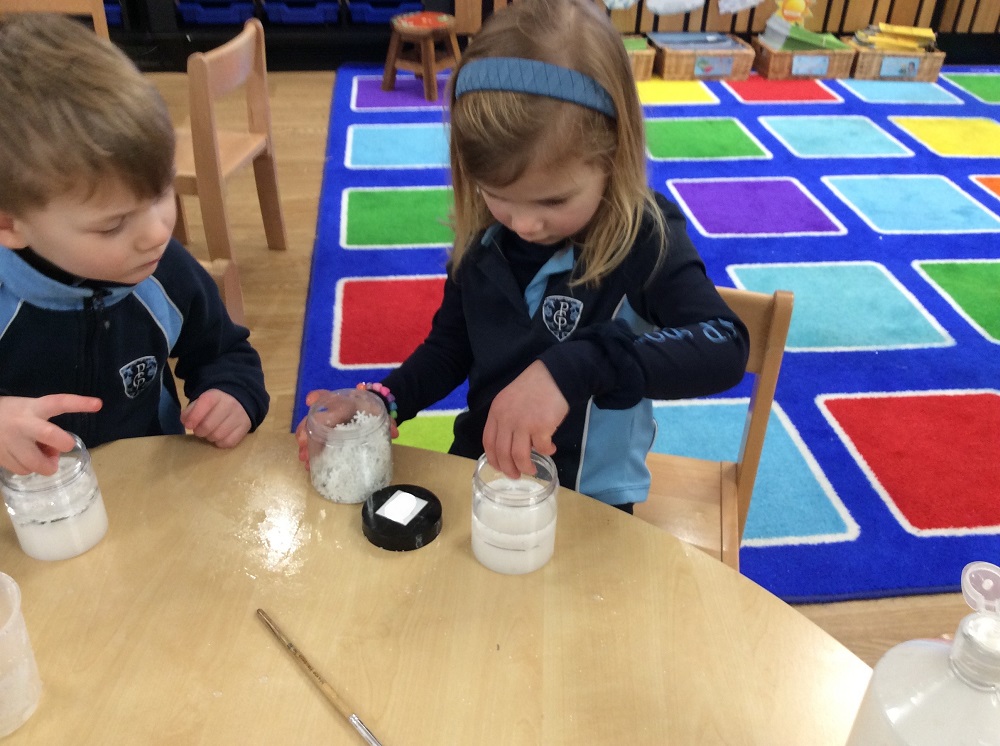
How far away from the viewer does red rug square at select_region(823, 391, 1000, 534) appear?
162 cm

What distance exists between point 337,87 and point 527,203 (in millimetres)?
3424

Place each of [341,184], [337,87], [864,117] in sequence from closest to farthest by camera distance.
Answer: [341,184], [864,117], [337,87]

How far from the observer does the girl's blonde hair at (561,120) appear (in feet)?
2.57

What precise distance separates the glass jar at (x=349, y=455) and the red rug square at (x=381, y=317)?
1272 millimetres

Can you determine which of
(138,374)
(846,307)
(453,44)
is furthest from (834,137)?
(138,374)

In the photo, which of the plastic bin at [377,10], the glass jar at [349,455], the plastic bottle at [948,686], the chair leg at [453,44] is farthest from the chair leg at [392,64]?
the plastic bottle at [948,686]

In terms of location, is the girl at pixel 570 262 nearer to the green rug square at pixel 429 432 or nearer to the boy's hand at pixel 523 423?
the boy's hand at pixel 523 423

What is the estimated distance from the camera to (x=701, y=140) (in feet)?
10.7

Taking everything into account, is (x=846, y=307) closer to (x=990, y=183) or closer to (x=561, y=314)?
(x=990, y=183)

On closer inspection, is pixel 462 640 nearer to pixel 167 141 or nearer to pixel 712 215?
pixel 167 141

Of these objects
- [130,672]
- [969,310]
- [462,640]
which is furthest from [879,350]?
[130,672]

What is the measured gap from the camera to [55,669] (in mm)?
580

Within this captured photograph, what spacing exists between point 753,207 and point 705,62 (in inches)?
57.0

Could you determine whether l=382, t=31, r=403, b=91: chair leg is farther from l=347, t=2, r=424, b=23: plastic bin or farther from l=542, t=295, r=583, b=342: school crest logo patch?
l=542, t=295, r=583, b=342: school crest logo patch
